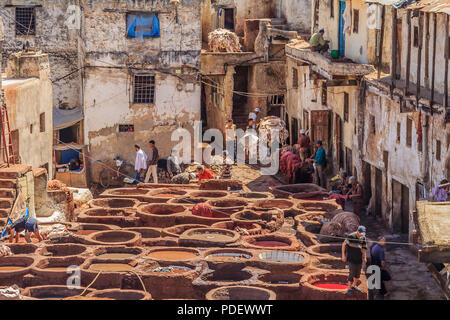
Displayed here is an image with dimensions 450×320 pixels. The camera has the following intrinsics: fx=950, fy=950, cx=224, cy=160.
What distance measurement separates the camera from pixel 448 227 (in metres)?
13.5

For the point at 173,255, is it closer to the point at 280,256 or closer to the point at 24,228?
the point at 280,256

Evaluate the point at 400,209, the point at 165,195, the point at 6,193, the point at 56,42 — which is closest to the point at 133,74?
the point at 56,42

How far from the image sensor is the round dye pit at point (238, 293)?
16594mm

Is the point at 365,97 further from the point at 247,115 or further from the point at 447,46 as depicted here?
the point at 247,115

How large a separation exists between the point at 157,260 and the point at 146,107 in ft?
51.3

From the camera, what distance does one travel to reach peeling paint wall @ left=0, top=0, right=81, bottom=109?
3547 centimetres

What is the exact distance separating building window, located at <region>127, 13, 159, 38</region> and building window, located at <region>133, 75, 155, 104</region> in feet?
4.81

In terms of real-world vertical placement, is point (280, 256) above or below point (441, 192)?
below

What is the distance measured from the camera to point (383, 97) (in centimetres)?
2478

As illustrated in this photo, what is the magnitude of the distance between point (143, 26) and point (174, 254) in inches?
611

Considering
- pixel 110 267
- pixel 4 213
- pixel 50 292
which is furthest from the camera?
pixel 4 213

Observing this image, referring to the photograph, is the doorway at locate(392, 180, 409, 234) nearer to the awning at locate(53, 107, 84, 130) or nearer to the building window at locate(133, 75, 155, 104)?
the building window at locate(133, 75, 155, 104)

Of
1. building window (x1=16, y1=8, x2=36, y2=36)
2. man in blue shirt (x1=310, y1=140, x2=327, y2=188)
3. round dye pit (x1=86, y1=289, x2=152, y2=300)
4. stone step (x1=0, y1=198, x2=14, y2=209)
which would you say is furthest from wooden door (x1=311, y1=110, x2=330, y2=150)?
round dye pit (x1=86, y1=289, x2=152, y2=300)

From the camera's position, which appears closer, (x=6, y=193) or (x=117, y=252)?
(x=117, y=252)
